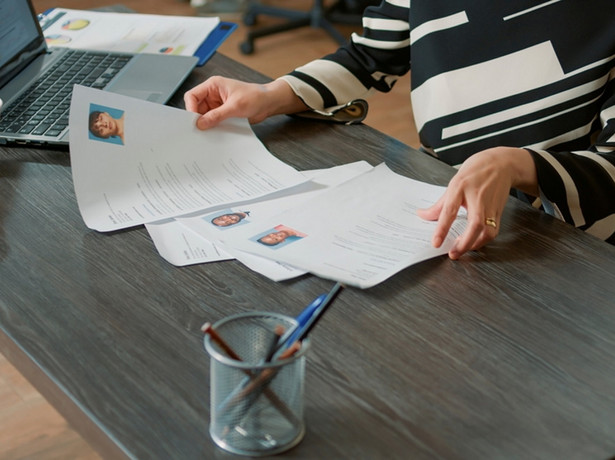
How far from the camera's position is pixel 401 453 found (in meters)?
0.63

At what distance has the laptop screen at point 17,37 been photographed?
1.26 metres

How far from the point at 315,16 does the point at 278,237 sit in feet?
9.58

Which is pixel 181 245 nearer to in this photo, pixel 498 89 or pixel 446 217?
pixel 446 217

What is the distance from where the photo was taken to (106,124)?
Answer: 3.41ft

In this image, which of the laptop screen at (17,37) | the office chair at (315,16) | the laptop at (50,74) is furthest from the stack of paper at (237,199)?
the office chair at (315,16)

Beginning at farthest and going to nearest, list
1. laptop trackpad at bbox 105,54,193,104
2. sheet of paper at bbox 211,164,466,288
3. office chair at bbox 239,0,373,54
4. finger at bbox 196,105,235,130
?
office chair at bbox 239,0,373,54 → laptop trackpad at bbox 105,54,193,104 → finger at bbox 196,105,235,130 → sheet of paper at bbox 211,164,466,288

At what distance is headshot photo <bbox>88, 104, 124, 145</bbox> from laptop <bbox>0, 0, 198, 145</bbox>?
9 cm

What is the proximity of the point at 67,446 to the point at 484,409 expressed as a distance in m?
1.10

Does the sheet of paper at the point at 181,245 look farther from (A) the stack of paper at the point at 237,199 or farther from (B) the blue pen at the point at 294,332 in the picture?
(B) the blue pen at the point at 294,332

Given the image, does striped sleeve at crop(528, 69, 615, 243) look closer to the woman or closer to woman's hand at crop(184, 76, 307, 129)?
the woman

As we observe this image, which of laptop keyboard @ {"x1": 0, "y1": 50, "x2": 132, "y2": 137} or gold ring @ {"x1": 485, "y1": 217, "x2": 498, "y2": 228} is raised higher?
laptop keyboard @ {"x1": 0, "y1": 50, "x2": 132, "y2": 137}

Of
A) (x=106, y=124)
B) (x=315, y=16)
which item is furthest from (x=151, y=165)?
(x=315, y=16)

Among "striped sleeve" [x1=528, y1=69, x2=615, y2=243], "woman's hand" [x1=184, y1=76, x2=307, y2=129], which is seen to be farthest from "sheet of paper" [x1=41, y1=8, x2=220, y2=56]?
"striped sleeve" [x1=528, y1=69, x2=615, y2=243]

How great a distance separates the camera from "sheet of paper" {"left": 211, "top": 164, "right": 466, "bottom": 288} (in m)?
0.86
